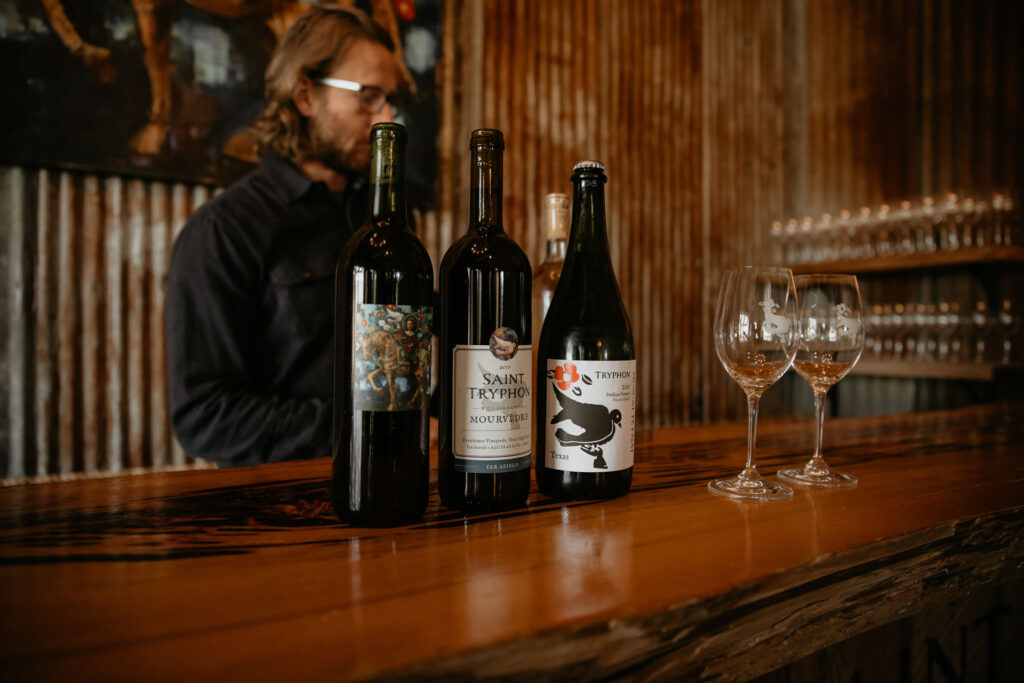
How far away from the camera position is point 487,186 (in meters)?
0.64

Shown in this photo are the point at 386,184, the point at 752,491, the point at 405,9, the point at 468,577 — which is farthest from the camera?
the point at 405,9

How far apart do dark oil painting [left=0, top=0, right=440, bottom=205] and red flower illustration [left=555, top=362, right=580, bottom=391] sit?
1.97 metres

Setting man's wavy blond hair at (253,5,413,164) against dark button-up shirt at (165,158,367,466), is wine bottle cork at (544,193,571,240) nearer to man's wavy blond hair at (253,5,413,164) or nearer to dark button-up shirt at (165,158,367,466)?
dark button-up shirt at (165,158,367,466)

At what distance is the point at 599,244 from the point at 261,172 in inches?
47.8

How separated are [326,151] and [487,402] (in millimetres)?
1416

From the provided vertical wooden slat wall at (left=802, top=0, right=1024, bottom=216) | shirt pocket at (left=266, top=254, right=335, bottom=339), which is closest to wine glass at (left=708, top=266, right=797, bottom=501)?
shirt pocket at (left=266, top=254, right=335, bottom=339)

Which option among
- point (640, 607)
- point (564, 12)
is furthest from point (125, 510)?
point (564, 12)

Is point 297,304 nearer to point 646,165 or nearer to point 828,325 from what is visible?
point 828,325

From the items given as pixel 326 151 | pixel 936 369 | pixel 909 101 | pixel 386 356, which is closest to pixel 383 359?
pixel 386 356

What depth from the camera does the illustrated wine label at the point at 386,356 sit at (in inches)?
21.9

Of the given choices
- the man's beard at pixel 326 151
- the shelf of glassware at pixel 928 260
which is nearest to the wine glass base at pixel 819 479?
the man's beard at pixel 326 151

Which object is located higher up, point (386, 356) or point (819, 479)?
point (386, 356)

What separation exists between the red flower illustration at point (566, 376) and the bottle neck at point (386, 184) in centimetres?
24

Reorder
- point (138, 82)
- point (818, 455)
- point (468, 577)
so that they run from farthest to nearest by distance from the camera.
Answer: point (138, 82), point (818, 455), point (468, 577)
